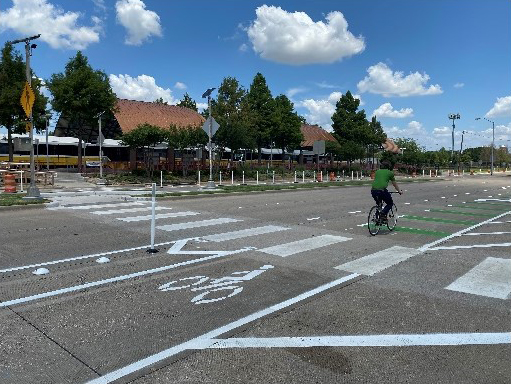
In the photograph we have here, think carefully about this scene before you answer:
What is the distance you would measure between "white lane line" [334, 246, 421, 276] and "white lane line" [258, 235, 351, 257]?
1191 millimetres

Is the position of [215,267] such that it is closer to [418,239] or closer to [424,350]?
[424,350]

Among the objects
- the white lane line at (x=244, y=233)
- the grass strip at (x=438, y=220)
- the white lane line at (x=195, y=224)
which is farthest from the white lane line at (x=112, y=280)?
the grass strip at (x=438, y=220)

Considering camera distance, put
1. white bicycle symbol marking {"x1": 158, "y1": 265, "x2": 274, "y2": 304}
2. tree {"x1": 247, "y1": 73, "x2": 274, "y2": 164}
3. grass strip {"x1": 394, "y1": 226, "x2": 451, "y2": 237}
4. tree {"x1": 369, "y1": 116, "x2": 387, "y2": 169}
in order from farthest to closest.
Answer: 1. tree {"x1": 369, "y1": 116, "x2": 387, "y2": 169}
2. tree {"x1": 247, "y1": 73, "x2": 274, "y2": 164}
3. grass strip {"x1": 394, "y1": 226, "x2": 451, "y2": 237}
4. white bicycle symbol marking {"x1": 158, "y1": 265, "x2": 274, "y2": 304}

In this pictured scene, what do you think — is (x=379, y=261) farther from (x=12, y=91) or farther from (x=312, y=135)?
(x=312, y=135)

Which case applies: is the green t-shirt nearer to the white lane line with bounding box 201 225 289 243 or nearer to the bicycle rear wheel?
the bicycle rear wheel

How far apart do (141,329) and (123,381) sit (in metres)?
1.05

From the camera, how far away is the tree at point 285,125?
49.3 m

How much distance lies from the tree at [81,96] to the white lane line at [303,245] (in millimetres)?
34785

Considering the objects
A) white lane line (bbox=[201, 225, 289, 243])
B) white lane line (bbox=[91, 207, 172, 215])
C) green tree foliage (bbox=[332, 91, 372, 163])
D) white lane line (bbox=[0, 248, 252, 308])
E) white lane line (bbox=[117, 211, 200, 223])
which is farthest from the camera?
green tree foliage (bbox=[332, 91, 372, 163])

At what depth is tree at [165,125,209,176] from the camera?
36.4 meters

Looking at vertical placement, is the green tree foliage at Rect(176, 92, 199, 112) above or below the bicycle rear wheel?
above

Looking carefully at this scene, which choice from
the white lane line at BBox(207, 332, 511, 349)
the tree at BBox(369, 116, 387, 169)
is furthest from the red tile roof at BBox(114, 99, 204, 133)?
the white lane line at BBox(207, 332, 511, 349)

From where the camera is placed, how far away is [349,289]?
6.09 metres

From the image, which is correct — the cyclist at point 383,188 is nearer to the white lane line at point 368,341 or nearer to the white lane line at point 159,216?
the white lane line at point 159,216
